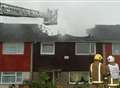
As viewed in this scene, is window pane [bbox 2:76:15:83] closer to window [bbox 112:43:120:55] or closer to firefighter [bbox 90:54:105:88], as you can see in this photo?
window [bbox 112:43:120:55]

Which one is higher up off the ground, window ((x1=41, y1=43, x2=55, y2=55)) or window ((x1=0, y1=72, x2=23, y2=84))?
window ((x1=41, y1=43, x2=55, y2=55))

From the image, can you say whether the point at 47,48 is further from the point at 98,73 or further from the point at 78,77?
the point at 98,73

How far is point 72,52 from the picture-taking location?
111 feet

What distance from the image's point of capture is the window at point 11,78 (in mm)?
33281

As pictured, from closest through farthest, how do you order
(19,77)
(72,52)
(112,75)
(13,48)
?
(112,75) → (19,77) → (13,48) → (72,52)

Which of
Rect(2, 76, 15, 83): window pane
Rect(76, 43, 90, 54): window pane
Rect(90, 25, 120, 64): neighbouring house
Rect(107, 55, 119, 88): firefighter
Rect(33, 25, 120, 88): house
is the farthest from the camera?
Rect(76, 43, 90, 54): window pane

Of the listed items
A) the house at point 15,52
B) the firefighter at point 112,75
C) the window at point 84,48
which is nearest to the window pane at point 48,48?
the house at point 15,52

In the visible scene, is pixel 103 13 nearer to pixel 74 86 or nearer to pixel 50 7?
pixel 50 7

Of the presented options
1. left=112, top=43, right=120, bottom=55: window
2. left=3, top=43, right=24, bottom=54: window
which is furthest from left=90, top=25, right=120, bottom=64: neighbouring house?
left=3, top=43, right=24, bottom=54: window

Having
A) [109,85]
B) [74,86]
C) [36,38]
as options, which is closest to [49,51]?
[36,38]

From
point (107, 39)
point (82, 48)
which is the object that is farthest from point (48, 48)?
point (107, 39)

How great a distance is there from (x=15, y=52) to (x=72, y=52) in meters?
4.53

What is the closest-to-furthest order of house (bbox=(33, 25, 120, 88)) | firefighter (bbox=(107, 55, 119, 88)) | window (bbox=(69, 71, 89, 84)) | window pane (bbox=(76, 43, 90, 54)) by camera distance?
firefighter (bbox=(107, 55, 119, 88)) → window (bbox=(69, 71, 89, 84)) → house (bbox=(33, 25, 120, 88)) → window pane (bbox=(76, 43, 90, 54))

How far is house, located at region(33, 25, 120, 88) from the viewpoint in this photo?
33.6 meters
